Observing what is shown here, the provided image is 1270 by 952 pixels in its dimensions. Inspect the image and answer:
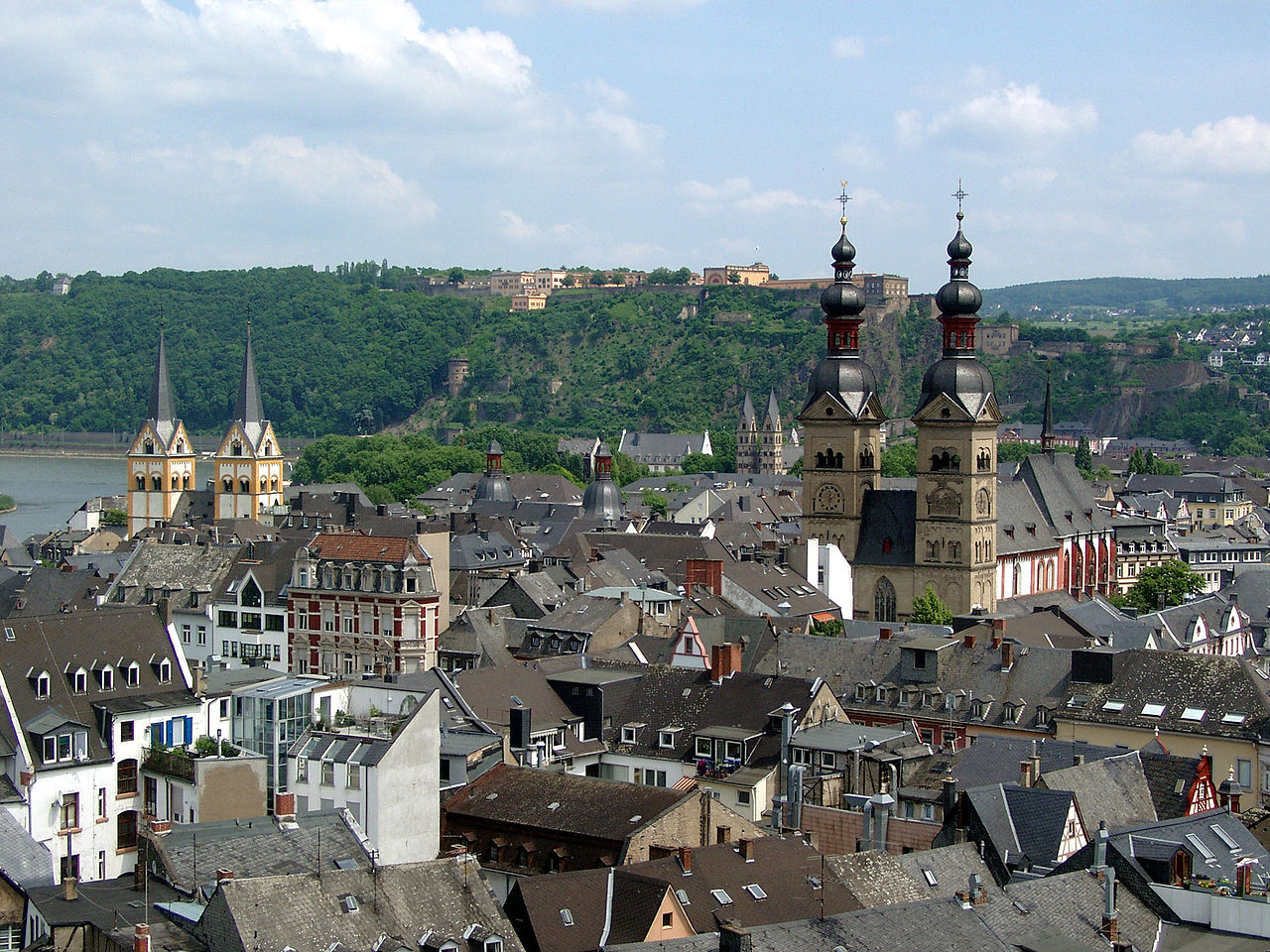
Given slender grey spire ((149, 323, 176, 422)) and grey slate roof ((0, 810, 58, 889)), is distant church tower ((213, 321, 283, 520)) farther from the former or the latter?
grey slate roof ((0, 810, 58, 889))

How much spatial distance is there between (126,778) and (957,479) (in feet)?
187

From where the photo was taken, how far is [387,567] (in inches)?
2559

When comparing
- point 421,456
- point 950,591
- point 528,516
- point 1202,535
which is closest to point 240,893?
point 950,591

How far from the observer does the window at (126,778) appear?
44875 millimetres

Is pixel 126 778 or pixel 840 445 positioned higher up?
pixel 840 445

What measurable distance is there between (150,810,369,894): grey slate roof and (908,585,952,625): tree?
49627 mm

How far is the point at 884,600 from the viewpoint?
95.2 meters

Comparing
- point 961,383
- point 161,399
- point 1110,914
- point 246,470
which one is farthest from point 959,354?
point 161,399

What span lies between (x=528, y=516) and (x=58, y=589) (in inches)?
2332

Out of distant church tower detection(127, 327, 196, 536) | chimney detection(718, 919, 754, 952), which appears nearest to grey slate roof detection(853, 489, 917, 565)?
chimney detection(718, 919, 754, 952)

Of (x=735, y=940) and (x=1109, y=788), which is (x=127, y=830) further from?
(x=1109, y=788)

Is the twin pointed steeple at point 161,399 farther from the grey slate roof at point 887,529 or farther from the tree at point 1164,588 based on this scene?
the tree at point 1164,588

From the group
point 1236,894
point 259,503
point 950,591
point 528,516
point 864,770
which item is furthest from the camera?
point 259,503

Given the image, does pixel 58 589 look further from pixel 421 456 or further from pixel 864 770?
pixel 421 456
